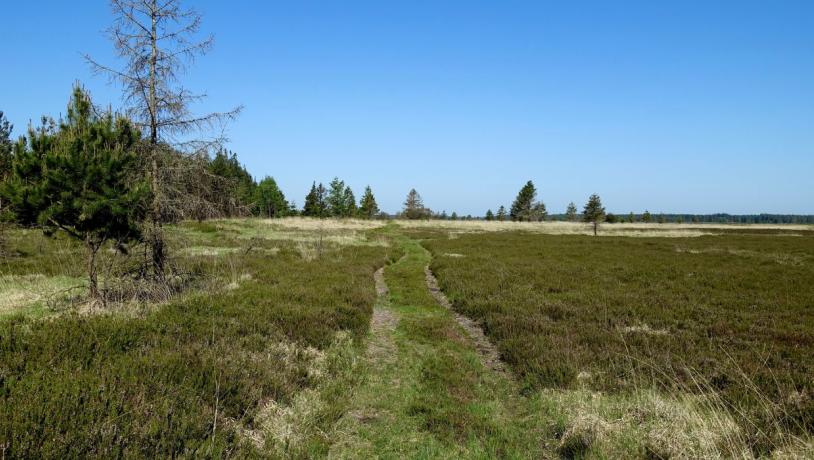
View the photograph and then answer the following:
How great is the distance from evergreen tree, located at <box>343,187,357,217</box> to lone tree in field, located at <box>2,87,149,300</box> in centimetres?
9318

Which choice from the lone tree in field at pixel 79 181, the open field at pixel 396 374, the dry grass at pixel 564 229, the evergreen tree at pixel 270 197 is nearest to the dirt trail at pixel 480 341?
the open field at pixel 396 374

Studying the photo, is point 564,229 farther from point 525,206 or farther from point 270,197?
point 270,197

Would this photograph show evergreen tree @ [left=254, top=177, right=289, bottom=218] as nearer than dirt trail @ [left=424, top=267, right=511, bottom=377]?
No

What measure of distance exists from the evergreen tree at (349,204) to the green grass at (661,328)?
275ft

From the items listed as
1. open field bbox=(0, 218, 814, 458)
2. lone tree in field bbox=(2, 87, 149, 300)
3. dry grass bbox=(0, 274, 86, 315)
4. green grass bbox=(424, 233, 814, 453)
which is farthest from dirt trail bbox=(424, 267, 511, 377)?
dry grass bbox=(0, 274, 86, 315)

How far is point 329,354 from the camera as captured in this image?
8047 millimetres

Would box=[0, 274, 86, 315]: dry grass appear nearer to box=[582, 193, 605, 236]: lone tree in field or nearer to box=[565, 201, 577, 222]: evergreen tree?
box=[582, 193, 605, 236]: lone tree in field

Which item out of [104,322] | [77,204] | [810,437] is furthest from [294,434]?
[77,204]

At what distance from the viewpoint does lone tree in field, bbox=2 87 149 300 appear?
28.1 feet

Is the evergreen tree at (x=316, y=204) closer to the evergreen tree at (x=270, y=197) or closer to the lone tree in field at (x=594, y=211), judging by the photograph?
the evergreen tree at (x=270, y=197)

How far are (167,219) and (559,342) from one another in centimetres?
1100

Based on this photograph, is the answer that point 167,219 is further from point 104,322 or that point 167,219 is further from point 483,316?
point 483,316

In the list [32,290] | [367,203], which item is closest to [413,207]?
[367,203]

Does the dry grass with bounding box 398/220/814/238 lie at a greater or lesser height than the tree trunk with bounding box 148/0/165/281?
lesser
